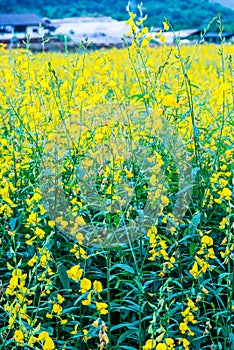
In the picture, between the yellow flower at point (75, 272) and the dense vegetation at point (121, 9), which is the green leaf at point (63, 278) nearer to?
the yellow flower at point (75, 272)

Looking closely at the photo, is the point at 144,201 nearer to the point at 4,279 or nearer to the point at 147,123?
the point at 147,123

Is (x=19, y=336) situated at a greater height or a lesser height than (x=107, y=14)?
lesser

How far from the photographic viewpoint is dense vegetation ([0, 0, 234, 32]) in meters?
14.3

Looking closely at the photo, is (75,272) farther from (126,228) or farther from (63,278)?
(63,278)

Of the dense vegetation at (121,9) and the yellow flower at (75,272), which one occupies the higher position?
the dense vegetation at (121,9)

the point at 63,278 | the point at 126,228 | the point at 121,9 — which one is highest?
the point at 121,9

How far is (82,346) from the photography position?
8.63 feet

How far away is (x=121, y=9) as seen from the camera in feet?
63.1

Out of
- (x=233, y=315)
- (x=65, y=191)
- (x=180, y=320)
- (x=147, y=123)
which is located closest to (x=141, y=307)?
(x=180, y=320)

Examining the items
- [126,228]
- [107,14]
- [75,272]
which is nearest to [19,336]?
[75,272]

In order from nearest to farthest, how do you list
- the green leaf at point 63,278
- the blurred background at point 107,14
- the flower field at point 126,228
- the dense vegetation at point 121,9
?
the flower field at point 126,228 < the green leaf at point 63,278 < the blurred background at point 107,14 < the dense vegetation at point 121,9

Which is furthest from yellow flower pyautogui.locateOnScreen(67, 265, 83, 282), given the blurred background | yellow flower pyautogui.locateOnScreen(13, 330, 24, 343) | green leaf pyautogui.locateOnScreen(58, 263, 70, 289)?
the blurred background

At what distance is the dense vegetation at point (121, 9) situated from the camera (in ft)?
46.8

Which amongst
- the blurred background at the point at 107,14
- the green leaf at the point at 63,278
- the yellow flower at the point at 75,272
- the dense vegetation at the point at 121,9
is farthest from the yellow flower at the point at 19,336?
the dense vegetation at the point at 121,9
